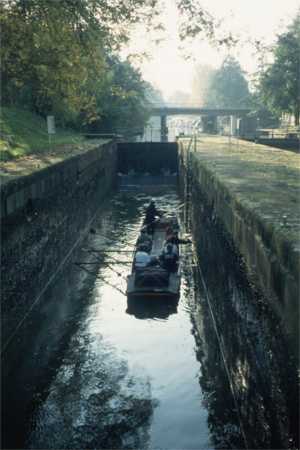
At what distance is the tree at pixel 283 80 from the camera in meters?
53.2

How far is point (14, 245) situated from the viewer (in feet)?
39.8

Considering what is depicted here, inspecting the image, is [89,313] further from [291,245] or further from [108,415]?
[291,245]

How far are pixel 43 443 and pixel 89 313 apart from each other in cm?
591

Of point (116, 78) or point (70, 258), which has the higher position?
point (116, 78)

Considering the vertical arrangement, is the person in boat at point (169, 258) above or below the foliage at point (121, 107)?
below

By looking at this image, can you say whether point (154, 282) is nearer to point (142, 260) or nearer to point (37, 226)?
point (142, 260)

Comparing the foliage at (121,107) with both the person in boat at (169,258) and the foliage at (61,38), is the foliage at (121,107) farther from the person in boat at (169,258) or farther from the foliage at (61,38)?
the person in boat at (169,258)

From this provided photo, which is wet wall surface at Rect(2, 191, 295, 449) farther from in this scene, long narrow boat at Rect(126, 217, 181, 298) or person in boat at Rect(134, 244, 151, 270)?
person in boat at Rect(134, 244, 151, 270)

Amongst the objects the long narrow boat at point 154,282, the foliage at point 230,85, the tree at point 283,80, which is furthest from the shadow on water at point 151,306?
the foliage at point 230,85

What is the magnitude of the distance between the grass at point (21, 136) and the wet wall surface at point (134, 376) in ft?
19.2

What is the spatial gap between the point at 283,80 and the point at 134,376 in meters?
50.3

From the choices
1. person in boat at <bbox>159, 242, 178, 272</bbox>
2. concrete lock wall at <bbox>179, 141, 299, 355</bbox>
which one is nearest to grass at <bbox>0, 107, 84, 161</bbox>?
person in boat at <bbox>159, 242, 178, 272</bbox>

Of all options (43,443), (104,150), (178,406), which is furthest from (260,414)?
(104,150)

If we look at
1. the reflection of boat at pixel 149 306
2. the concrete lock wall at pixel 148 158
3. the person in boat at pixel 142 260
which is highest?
the concrete lock wall at pixel 148 158
